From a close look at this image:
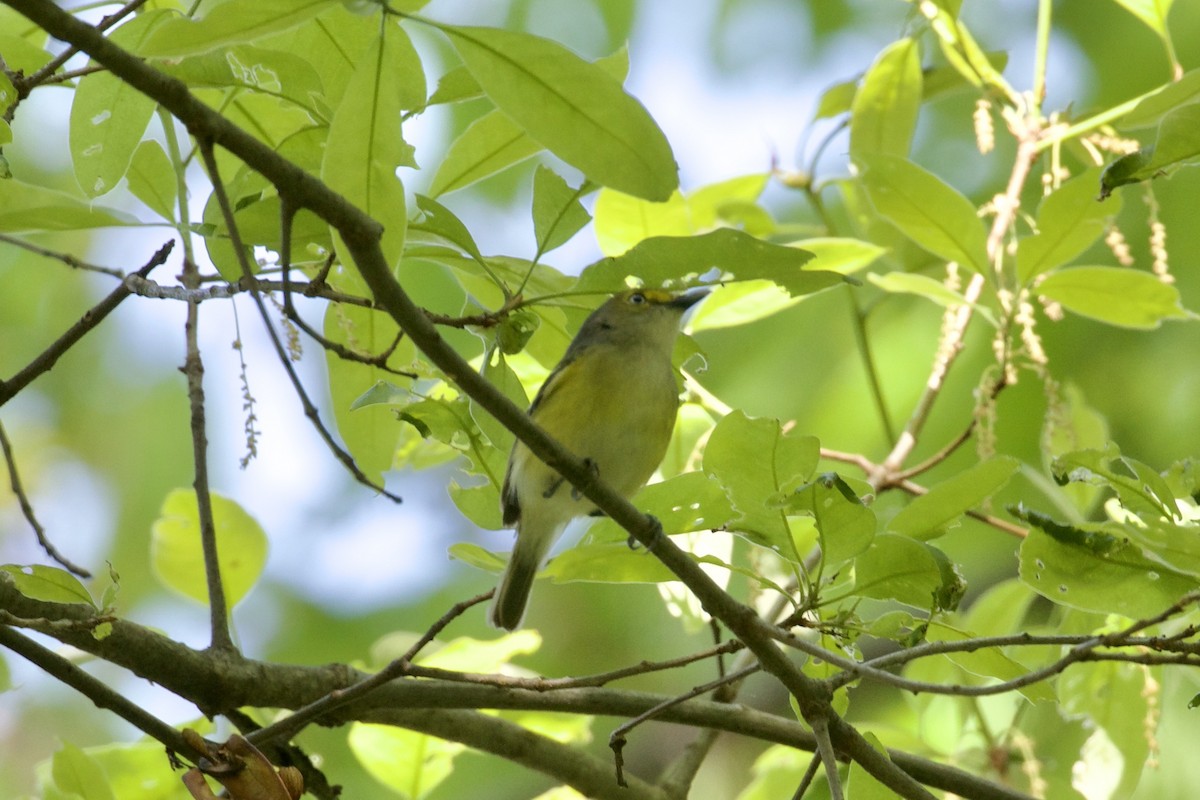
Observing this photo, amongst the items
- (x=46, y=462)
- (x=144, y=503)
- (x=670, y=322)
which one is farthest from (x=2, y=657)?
(x=46, y=462)

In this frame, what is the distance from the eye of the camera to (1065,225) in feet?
8.41

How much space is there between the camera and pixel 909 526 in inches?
78.2

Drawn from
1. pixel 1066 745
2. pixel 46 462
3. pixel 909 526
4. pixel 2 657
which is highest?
pixel 46 462

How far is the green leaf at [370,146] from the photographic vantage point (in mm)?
1568

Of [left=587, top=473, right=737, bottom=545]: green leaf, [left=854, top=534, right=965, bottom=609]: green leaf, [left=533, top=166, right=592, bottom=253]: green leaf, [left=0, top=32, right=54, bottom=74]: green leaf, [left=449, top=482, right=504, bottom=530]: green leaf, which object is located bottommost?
[left=854, top=534, right=965, bottom=609]: green leaf

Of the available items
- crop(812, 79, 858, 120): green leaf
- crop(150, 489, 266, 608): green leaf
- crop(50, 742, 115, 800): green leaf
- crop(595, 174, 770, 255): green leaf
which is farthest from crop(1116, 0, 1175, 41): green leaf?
crop(50, 742, 115, 800): green leaf

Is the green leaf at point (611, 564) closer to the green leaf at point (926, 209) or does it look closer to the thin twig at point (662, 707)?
the thin twig at point (662, 707)

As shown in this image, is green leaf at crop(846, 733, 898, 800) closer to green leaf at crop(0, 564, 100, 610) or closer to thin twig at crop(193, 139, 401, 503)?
thin twig at crop(193, 139, 401, 503)

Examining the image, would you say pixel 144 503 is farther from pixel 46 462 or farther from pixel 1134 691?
pixel 1134 691

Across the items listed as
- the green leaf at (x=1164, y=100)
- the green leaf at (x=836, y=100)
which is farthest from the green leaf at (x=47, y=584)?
the green leaf at (x=836, y=100)

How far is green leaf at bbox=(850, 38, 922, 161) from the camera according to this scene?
316cm

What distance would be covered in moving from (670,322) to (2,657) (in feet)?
6.82

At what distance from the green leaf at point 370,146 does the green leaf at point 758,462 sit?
1.98ft

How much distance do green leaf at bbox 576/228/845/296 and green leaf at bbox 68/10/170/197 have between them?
798 millimetres
